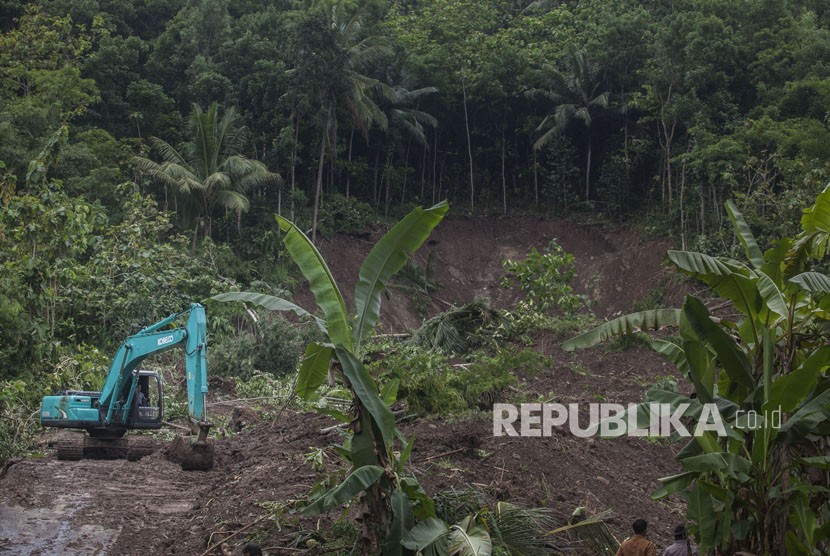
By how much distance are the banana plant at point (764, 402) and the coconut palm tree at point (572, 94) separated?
3144 cm

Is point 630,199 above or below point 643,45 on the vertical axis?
below

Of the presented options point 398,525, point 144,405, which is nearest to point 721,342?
point 398,525

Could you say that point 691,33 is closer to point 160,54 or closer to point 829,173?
point 829,173

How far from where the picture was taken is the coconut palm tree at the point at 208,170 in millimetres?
30766

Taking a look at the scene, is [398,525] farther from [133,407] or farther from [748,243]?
[133,407]

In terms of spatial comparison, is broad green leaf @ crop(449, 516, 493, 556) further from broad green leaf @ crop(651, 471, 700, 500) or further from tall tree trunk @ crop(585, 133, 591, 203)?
tall tree trunk @ crop(585, 133, 591, 203)

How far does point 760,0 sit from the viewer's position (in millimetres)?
31766

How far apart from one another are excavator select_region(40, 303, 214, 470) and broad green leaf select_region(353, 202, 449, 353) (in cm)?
652

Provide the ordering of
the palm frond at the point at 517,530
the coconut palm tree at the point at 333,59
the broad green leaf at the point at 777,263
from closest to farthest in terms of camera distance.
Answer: the broad green leaf at the point at 777,263 → the palm frond at the point at 517,530 → the coconut palm tree at the point at 333,59

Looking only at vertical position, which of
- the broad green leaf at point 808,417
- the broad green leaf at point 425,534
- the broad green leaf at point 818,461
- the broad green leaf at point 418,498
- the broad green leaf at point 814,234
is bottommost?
the broad green leaf at point 425,534

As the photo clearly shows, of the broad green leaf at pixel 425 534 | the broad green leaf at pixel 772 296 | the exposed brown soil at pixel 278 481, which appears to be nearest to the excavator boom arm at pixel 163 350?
the exposed brown soil at pixel 278 481

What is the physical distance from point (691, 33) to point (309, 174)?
53.1 feet

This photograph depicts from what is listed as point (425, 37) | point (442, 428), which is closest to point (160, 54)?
point (425, 37)

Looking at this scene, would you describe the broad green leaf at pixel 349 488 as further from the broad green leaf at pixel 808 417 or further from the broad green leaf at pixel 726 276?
the broad green leaf at pixel 808 417
